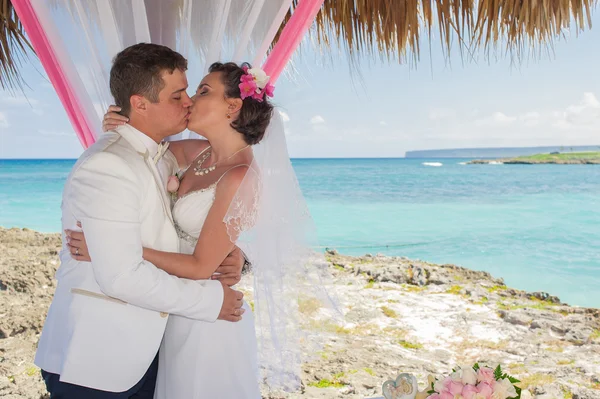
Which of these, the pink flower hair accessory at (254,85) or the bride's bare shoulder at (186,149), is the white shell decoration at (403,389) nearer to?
the pink flower hair accessory at (254,85)

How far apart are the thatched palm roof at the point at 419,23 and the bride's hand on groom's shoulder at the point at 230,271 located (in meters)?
1.92

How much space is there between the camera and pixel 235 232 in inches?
63.7

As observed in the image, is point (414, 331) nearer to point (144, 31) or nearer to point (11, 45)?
point (144, 31)

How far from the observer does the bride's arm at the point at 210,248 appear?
1.53 meters

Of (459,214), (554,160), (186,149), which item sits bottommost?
(459,214)

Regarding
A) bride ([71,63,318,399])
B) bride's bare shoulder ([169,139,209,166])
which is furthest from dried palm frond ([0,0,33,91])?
bride ([71,63,318,399])

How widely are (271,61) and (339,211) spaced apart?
17.7 meters

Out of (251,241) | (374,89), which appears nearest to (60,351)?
(251,241)

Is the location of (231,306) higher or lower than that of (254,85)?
lower

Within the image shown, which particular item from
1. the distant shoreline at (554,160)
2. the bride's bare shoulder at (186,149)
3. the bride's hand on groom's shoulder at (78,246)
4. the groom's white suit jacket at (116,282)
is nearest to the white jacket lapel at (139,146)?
the groom's white suit jacket at (116,282)

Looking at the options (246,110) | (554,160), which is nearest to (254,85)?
(246,110)

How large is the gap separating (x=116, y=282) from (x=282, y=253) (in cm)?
67

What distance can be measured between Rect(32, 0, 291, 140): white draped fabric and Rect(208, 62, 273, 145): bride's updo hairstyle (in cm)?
59

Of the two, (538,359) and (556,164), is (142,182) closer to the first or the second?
(538,359)
